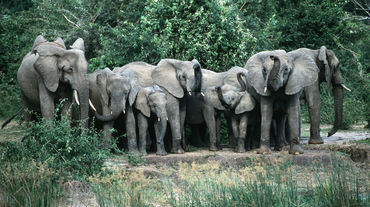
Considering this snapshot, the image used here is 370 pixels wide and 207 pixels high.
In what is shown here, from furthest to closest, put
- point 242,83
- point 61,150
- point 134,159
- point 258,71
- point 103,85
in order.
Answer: point 242,83 < point 258,71 < point 103,85 < point 134,159 < point 61,150

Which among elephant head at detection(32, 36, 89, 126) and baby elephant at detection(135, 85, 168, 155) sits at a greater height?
elephant head at detection(32, 36, 89, 126)

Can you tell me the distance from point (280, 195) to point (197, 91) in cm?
658

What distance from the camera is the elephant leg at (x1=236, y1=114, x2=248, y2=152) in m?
12.8

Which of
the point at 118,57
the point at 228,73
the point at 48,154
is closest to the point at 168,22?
the point at 118,57

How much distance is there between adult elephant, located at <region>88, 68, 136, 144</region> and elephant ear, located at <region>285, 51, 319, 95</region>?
3.15 m

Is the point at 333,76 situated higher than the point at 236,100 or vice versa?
the point at 333,76

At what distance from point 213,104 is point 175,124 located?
1.00 meters

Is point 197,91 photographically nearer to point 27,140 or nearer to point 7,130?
point 27,140

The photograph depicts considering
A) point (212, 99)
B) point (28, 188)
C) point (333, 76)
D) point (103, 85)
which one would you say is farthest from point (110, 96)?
point (333, 76)

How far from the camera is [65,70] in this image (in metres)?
11.9

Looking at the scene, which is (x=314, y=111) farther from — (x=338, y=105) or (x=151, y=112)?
(x=151, y=112)

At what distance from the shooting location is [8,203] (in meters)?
7.68

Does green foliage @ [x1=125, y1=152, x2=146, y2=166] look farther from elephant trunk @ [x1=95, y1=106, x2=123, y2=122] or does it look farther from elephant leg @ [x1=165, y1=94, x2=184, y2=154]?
elephant leg @ [x1=165, y1=94, x2=184, y2=154]

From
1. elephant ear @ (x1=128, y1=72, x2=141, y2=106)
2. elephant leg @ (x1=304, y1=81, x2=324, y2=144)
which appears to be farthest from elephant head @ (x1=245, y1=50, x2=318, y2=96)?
elephant ear @ (x1=128, y1=72, x2=141, y2=106)
